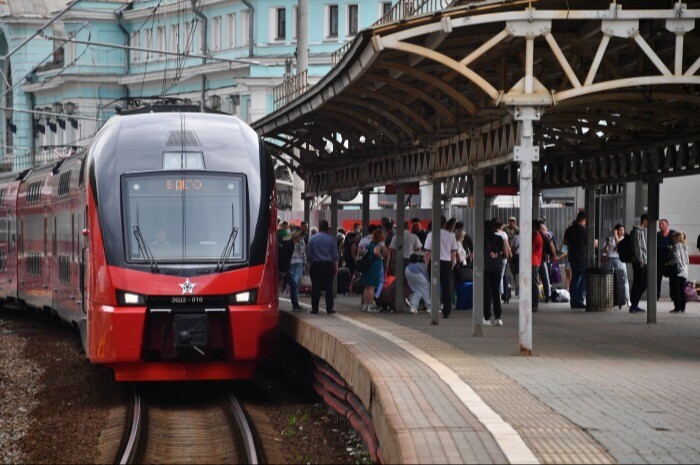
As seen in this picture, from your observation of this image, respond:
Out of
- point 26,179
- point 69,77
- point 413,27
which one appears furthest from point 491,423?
point 69,77

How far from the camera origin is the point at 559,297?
33.0m

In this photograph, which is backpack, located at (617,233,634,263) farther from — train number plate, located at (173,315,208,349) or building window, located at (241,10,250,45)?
building window, located at (241,10,250,45)

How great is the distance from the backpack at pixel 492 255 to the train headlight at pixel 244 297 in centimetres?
551

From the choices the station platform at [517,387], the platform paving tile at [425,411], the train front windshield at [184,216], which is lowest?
the station platform at [517,387]

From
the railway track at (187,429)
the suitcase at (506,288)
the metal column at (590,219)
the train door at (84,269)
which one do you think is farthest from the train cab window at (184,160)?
the suitcase at (506,288)

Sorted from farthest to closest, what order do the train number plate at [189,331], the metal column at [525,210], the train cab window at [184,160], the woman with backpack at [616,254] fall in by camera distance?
the woman with backpack at [616,254], the train cab window at [184,160], the train number plate at [189,331], the metal column at [525,210]

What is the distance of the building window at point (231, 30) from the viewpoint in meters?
77.9

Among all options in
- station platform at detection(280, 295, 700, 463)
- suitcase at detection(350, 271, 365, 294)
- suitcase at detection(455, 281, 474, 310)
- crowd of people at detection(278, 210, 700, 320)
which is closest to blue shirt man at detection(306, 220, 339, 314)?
crowd of people at detection(278, 210, 700, 320)

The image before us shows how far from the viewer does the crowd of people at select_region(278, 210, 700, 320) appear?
25188mm

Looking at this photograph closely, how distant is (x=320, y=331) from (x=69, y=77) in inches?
2722

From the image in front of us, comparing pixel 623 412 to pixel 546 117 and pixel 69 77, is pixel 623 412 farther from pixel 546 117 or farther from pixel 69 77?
pixel 69 77

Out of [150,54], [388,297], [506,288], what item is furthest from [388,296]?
[150,54]

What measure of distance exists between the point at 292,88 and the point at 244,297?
46.0 ft

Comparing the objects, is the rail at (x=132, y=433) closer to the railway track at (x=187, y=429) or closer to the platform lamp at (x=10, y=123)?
the railway track at (x=187, y=429)
